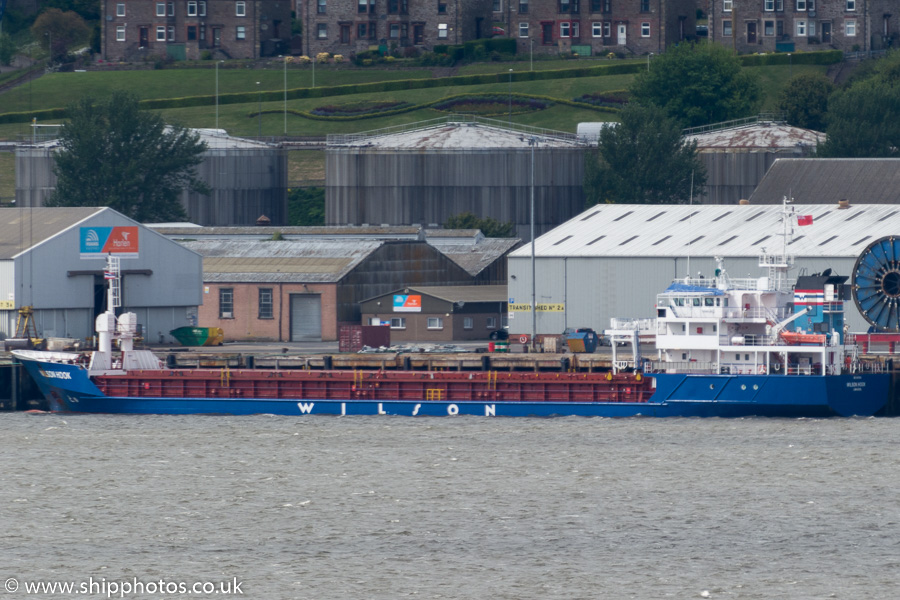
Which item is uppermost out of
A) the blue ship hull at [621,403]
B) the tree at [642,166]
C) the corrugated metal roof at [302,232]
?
the tree at [642,166]

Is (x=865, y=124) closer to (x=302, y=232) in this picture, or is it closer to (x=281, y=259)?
(x=302, y=232)

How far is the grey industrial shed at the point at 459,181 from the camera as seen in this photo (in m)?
111

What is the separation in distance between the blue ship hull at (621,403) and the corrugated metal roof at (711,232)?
1882 centimetres

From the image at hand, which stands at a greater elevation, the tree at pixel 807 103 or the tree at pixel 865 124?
the tree at pixel 807 103

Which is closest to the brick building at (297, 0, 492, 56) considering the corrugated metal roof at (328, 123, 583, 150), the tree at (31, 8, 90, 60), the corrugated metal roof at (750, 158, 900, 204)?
the tree at (31, 8, 90, 60)

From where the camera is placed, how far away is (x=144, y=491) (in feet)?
147

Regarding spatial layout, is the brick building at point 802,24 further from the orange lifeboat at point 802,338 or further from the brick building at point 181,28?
the orange lifeboat at point 802,338

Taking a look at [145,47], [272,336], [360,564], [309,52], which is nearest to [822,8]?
[309,52]

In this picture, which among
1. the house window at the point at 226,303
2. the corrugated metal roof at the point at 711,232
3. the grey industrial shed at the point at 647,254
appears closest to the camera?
the corrugated metal roof at the point at 711,232

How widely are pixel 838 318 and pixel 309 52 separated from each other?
107681 mm

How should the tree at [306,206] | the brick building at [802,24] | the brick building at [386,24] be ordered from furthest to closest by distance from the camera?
the brick building at [386,24], the brick building at [802,24], the tree at [306,206]

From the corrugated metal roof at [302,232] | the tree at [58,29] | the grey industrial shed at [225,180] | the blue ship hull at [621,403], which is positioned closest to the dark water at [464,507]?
the blue ship hull at [621,403]

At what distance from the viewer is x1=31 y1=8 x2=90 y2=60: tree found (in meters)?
161

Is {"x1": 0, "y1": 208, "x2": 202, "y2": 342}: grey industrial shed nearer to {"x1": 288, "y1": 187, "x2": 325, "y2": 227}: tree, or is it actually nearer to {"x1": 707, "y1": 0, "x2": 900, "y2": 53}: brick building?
{"x1": 288, "y1": 187, "x2": 325, "y2": 227}: tree
